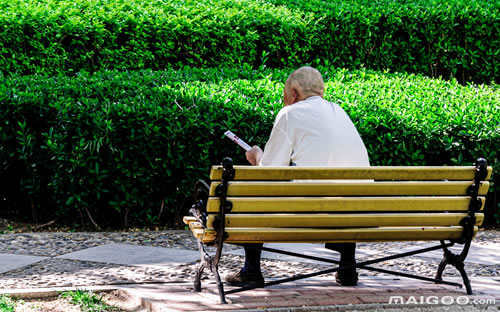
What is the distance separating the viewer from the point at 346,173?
438 centimetres

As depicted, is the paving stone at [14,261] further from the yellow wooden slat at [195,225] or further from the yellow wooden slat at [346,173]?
the yellow wooden slat at [346,173]

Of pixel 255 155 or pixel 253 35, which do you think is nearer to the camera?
pixel 255 155

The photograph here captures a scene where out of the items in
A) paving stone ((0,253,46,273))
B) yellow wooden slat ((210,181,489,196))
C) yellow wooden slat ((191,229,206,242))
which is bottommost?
paving stone ((0,253,46,273))

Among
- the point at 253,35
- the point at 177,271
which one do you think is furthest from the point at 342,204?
the point at 253,35

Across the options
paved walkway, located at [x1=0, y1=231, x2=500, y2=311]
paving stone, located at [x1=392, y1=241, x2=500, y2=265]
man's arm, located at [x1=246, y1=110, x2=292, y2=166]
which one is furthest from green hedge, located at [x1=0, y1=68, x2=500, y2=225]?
man's arm, located at [x1=246, y1=110, x2=292, y2=166]

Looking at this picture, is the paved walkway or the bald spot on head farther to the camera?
the bald spot on head

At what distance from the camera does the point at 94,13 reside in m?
9.48

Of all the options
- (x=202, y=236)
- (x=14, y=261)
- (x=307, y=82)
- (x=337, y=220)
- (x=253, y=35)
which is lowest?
(x=14, y=261)

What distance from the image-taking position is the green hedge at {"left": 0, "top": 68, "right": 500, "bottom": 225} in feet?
21.5

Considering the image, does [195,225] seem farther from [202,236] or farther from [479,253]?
[479,253]

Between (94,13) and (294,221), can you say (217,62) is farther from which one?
(294,221)

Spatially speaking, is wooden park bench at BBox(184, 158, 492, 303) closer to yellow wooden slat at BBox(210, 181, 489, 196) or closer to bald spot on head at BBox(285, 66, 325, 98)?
yellow wooden slat at BBox(210, 181, 489, 196)

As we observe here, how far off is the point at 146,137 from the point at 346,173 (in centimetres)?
267

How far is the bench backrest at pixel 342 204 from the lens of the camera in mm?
4312
